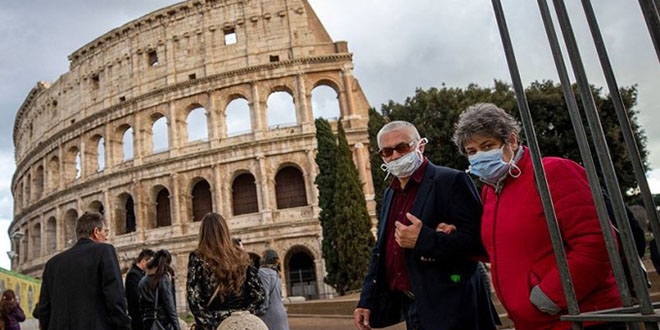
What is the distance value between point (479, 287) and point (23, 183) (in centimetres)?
4342

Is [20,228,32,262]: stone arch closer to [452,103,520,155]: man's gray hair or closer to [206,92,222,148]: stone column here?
[206,92,222,148]: stone column

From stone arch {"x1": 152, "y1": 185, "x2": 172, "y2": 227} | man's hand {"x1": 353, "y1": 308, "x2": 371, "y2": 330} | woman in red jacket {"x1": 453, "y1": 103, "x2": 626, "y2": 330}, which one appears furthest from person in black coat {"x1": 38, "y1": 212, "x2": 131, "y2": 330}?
stone arch {"x1": 152, "y1": 185, "x2": 172, "y2": 227}

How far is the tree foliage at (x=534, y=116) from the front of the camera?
1594cm

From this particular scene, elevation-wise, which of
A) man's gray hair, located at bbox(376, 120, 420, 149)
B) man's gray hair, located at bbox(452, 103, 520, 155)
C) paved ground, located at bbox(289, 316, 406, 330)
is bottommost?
paved ground, located at bbox(289, 316, 406, 330)

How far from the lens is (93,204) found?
29.0 metres

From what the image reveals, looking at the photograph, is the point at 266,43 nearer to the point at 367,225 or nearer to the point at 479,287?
the point at 367,225

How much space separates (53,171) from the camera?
3306 centimetres

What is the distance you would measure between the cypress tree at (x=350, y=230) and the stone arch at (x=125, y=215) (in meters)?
14.5

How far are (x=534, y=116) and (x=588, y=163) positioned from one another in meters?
17.7

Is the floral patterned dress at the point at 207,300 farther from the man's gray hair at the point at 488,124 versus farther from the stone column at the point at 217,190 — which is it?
the stone column at the point at 217,190

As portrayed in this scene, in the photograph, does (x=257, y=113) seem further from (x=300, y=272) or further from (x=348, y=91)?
(x=300, y=272)

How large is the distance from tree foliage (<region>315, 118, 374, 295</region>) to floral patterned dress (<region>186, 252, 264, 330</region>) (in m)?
15.8

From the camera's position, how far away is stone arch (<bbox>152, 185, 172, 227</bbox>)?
2747 centimetres

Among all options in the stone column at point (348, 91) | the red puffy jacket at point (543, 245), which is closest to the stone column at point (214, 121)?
the stone column at point (348, 91)
